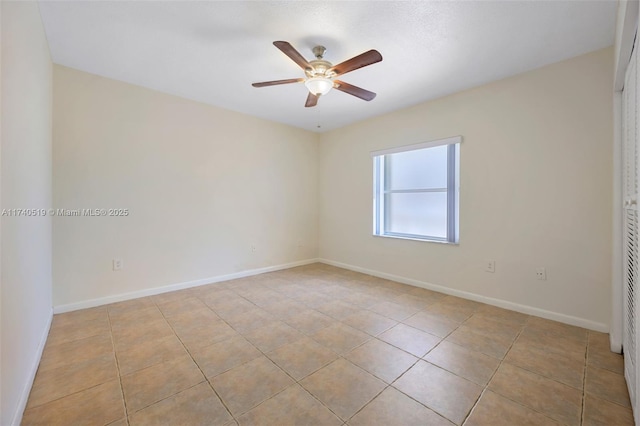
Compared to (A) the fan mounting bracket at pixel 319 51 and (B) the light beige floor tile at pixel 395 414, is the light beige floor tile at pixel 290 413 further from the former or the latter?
(A) the fan mounting bracket at pixel 319 51

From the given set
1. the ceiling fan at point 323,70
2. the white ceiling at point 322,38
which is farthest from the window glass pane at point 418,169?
the ceiling fan at point 323,70

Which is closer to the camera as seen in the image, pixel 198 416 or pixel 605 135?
pixel 198 416

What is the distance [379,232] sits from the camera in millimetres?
4156

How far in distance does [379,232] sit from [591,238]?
7.69 ft

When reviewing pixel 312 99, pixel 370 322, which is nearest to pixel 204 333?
pixel 370 322

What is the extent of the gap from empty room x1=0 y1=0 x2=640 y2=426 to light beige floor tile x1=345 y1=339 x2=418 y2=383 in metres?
0.02

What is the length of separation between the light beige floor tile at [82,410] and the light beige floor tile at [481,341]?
7.55 feet

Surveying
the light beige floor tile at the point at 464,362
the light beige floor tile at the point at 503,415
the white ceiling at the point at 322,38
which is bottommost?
the light beige floor tile at the point at 503,415

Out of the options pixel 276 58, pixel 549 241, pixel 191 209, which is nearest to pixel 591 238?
pixel 549 241

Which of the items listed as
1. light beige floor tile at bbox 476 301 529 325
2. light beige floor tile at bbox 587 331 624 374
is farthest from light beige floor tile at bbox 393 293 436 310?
light beige floor tile at bbox 587 331 624 374

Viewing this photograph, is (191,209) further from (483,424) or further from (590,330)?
(590,330)

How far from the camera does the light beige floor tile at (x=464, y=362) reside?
5.61 feet

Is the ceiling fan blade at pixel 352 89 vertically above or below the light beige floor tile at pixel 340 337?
above

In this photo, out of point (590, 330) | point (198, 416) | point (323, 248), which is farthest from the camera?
point (323, 248)
